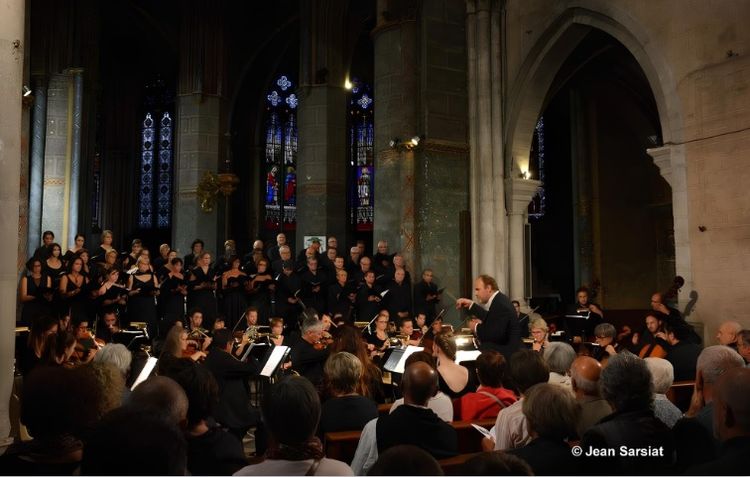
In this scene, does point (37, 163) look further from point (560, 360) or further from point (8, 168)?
point (560, 360)

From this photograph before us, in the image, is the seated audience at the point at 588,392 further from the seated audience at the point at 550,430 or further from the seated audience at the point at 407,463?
the seated audience at the point at 407,463

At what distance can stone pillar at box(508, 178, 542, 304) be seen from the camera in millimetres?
12773

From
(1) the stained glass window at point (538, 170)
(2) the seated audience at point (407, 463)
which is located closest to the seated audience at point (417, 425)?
(2) the seated audience at point (407, 463)

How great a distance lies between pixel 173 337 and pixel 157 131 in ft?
66.4

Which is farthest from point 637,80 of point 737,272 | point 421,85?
point 737,272

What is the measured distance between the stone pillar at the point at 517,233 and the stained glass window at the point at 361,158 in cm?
1079

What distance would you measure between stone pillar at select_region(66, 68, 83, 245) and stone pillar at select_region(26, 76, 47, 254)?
59 centimetres

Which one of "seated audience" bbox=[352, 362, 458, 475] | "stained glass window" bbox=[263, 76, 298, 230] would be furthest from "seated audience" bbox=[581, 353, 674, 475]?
"stained glass window" bbox=[263, 76, 298, 230]

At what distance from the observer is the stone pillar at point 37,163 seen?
1434 centimetres

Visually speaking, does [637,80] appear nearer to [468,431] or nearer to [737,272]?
[737,272]

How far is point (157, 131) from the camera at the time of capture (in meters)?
24.2

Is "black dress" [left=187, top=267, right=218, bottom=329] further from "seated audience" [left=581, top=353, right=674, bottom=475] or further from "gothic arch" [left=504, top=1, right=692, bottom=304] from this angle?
"seated audience" [left=581, top=353, right=674, bottom=475]

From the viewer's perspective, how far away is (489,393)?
429 cm

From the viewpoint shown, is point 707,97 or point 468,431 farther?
point 707,97
